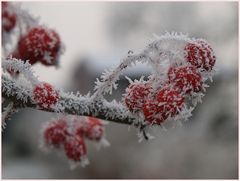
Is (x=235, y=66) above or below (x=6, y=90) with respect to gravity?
above

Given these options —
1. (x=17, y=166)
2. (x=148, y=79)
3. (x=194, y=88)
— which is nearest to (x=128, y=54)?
(x=148, y=79)

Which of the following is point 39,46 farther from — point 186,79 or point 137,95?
point 186,79

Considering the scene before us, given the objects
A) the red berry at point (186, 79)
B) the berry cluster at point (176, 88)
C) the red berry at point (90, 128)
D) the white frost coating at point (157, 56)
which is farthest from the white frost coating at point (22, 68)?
the red berry at point (90, 128)

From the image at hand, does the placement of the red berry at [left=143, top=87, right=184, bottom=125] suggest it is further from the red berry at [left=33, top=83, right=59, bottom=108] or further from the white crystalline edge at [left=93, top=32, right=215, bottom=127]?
the red berry at [left=33, top=83, right=59, bottom=108]

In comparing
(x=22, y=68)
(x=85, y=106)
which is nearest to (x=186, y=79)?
(x=85, y=106)

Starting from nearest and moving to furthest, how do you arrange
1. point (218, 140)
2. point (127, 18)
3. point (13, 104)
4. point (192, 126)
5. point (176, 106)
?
point (176, 106) < point (13, 104) < point (218, 140) < point (192, 126) < point (127, 18)

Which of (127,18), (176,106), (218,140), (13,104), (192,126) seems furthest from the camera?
(127,18)

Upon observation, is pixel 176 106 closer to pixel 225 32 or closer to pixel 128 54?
pixel 128 54

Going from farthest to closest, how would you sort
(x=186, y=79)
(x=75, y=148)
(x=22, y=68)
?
(x=75, y=148), (x=22, y=68), (x=186, y=79)
